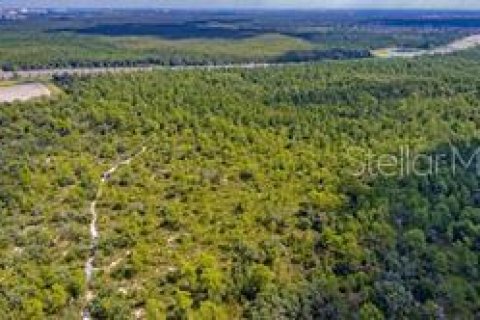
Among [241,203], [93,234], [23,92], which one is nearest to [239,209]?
[241,203]

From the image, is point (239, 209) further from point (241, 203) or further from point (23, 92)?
point (23, 92)

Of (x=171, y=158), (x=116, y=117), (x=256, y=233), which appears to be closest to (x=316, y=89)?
(x=116, y=117)

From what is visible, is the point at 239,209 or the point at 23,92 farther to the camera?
the point at 23,92

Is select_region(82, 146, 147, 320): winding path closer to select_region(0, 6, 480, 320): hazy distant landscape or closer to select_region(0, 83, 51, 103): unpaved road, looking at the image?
select_region(0, 6, 480, 320): hazy distant landscape

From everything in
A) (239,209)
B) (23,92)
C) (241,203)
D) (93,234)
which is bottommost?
(93,234)

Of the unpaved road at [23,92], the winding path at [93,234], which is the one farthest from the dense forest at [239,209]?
the unpaved road at [23,92]

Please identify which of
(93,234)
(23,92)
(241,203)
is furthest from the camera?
(23,92)

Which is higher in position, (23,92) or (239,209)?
(23,92)
